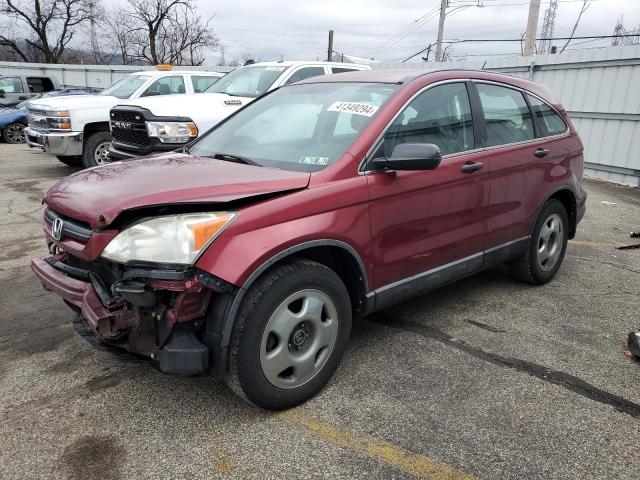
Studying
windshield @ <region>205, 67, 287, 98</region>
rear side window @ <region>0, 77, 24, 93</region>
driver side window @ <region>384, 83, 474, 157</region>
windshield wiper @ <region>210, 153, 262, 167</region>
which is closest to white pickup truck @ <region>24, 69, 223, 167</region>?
windshield @ <region>205, 67, 287, 98</region>

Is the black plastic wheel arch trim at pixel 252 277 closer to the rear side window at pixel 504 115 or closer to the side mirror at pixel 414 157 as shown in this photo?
the side mirror at pixel 414 157

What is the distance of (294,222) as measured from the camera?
2656mm

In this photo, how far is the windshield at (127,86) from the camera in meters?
10.1

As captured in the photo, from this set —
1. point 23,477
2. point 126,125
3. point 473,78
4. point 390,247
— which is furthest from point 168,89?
point 23,477

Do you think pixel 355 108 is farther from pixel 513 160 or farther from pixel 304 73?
pixel 304 73

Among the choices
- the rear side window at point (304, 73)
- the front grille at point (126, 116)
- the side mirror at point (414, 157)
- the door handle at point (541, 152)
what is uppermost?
the rear side window at point (304, 73)

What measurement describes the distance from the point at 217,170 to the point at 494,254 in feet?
7.51

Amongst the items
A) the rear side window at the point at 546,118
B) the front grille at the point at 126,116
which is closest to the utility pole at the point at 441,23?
the front grille at the point at 126,116

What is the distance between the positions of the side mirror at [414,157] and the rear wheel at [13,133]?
53.9 ft

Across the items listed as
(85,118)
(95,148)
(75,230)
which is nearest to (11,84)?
(85,118)

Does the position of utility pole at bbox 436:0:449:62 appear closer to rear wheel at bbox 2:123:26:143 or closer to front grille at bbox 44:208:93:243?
rear wheel at bbox 2:123:26:143

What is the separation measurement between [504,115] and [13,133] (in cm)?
1637

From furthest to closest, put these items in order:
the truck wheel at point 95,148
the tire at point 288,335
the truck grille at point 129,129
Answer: the truck wheel at point 95,148, the truck grille at point 129,129, the tire at point 288,335

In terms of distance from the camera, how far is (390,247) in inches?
124
